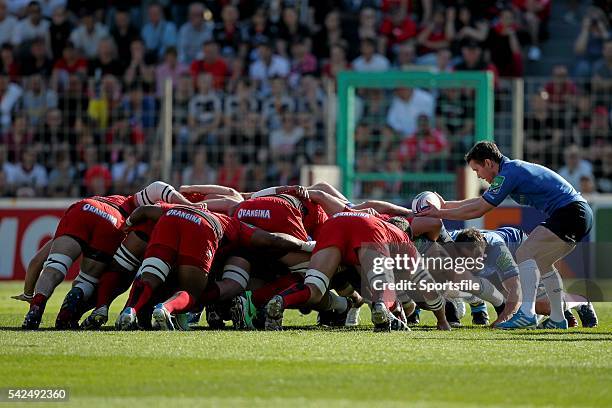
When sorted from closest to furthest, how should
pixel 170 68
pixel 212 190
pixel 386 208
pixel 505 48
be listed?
1. pixel 386 208
2. pixel 212 190
3. pixel 505 48
4. pixel 170 68

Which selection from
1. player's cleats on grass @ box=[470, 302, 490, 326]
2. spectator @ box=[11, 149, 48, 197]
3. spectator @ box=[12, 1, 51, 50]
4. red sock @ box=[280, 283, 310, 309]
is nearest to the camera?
red sock @ box=[280, 283, 310, 309]

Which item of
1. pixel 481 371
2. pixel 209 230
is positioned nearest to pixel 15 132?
pixel 209 230

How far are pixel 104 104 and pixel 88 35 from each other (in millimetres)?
3637

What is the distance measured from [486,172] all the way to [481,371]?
397cm

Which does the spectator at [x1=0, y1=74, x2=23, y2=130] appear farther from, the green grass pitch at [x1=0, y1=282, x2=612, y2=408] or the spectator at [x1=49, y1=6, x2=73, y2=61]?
the green grass pitch at [x1=0, y1=282, x2=612, y2=408]

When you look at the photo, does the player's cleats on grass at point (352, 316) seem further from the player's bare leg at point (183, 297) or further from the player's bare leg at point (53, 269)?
the player's bare leg at point (53, 269)

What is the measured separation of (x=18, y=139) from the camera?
19234 millimetres

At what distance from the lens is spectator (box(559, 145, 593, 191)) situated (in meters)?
18.5

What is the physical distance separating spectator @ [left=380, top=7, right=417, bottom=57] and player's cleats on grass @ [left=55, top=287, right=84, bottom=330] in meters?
11.2

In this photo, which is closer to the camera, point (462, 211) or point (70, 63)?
point (462, 211)

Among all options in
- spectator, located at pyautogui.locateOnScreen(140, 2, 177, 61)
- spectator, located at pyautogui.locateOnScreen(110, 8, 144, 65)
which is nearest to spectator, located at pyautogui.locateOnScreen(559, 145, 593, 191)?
spectator, located at pyautogui.locateOnScreen(140, 2, 177, 61)

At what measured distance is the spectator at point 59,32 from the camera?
73.3ft

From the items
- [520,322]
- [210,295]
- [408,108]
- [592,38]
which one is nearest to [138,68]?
[408,108]

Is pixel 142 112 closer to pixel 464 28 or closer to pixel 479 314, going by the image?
pixel 464 28
